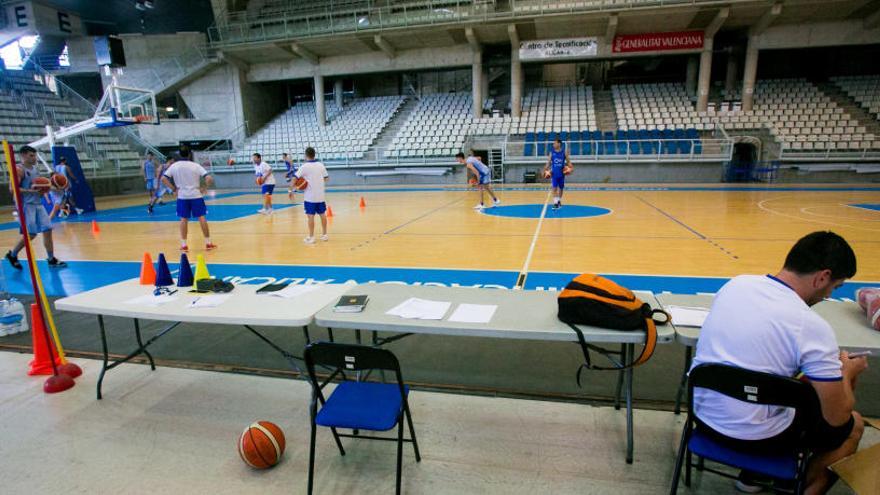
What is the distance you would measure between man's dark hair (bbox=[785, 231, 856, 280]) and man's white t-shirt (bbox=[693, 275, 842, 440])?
0.40ft

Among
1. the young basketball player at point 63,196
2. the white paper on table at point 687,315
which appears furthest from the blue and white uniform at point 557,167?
the young basketball player at point 63,196

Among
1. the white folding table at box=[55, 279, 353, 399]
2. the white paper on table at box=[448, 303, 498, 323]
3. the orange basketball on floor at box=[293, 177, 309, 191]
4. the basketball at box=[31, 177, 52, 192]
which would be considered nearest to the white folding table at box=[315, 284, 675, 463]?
the white paper on table at box=[448, 303, 498, 323]

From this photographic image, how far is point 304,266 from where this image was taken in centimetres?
718

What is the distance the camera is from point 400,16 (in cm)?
2394

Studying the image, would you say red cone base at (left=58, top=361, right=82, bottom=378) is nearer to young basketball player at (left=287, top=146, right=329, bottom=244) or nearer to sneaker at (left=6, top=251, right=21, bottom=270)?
young basketball player at (left=287, top=146, right=329, bottom=244)

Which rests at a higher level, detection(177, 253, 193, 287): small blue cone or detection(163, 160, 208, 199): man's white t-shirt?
detection(163, 160, 208, 199): man's white t-shirt

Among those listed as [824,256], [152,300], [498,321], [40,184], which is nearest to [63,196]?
[40,184]

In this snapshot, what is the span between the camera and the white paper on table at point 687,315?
2656mm

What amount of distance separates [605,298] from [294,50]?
27832 mm

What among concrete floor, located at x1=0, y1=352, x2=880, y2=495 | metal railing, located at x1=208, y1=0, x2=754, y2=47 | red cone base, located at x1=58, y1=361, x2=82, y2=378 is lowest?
concrete floor, located at x1=0, y1=352, x2=880, y2=495

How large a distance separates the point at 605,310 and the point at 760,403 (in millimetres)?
872

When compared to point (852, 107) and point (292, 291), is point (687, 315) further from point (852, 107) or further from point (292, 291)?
point (852, 107)

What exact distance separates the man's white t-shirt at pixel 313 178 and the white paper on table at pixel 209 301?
5.26m

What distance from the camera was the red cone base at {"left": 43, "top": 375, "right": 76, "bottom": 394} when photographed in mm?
3600
